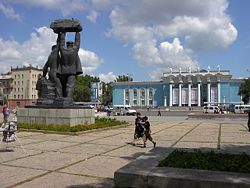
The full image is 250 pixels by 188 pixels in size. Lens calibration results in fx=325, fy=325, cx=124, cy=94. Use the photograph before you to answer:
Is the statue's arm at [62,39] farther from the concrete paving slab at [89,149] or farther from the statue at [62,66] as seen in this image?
the concrete paving slab at [89,149]

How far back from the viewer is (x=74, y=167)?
781 centimetres

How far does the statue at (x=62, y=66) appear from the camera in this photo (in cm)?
1936

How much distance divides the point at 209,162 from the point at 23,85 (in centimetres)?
10360

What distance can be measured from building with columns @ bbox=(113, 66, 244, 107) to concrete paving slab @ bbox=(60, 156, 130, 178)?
88.2 meters

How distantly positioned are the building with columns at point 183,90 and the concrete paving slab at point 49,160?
88.1m

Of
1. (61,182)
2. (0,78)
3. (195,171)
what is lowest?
(61,182)

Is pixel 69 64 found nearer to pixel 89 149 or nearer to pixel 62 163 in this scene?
pixel 89 149

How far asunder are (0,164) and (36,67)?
105700 mm

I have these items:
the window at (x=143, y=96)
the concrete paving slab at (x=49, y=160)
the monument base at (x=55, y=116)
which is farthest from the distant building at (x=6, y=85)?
the concrete paving slab at (x=49, y=160)

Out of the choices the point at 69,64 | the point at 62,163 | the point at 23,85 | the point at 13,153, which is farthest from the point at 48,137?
the point at 23,85

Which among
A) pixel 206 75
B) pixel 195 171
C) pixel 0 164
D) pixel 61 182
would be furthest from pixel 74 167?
pixel 206 75

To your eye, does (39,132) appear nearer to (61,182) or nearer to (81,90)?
(61,182)

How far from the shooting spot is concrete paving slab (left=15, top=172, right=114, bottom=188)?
6.18 metres

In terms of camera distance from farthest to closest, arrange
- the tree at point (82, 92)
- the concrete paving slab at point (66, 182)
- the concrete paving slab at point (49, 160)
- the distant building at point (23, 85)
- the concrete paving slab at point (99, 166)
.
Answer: the distant building at point (23, 85) < the tree at point (82, 92) < the concrete paving slab at point (49, 160) < the concrete paving slab at point (99, 166) < the concrete paving slab at point (66, 182)
